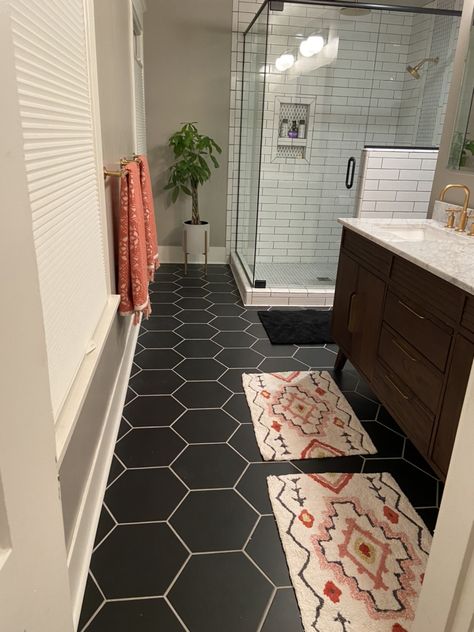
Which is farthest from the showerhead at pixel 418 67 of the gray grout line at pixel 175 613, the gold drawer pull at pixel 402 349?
the gray grout line at pixel 175 613

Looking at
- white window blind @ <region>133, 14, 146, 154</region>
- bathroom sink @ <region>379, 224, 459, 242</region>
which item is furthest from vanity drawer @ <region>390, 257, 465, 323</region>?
white window blind @ <region>133, 14, 146, 154</region>

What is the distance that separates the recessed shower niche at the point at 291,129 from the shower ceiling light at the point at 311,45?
1.23 feet

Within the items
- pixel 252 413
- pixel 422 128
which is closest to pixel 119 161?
pixel 252 413

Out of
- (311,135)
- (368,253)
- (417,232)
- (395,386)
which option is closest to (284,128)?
(311,135)

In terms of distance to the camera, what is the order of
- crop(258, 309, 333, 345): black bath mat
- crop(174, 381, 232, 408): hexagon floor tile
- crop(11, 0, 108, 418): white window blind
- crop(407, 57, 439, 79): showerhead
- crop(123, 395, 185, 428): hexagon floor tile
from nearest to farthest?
crop(11, 0, 108, 418): white window blind, crop(123, 395, 185, 428): hexagon floor tile, crop(174, 381, 232, 408): hexagon floor tile, crop(258, 309, 333, 345): black bath mat, crop(407, 57, 439, 79): showerhead

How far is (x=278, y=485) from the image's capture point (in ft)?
6.23

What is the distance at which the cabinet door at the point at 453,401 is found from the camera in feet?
5.06

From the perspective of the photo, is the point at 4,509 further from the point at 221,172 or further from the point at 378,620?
the point at 221,172

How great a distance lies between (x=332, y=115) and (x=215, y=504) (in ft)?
12.6

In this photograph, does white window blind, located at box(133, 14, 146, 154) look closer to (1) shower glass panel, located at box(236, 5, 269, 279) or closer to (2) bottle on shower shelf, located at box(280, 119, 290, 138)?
(1) shower glass panel, located at box(236, 5, 269, 279)

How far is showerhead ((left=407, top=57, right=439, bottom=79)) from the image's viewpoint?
12.6 feet

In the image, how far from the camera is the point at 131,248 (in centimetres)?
213

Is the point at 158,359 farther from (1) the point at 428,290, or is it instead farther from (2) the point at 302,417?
(1) the point at 428,290

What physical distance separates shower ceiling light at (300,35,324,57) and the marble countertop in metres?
2.34
